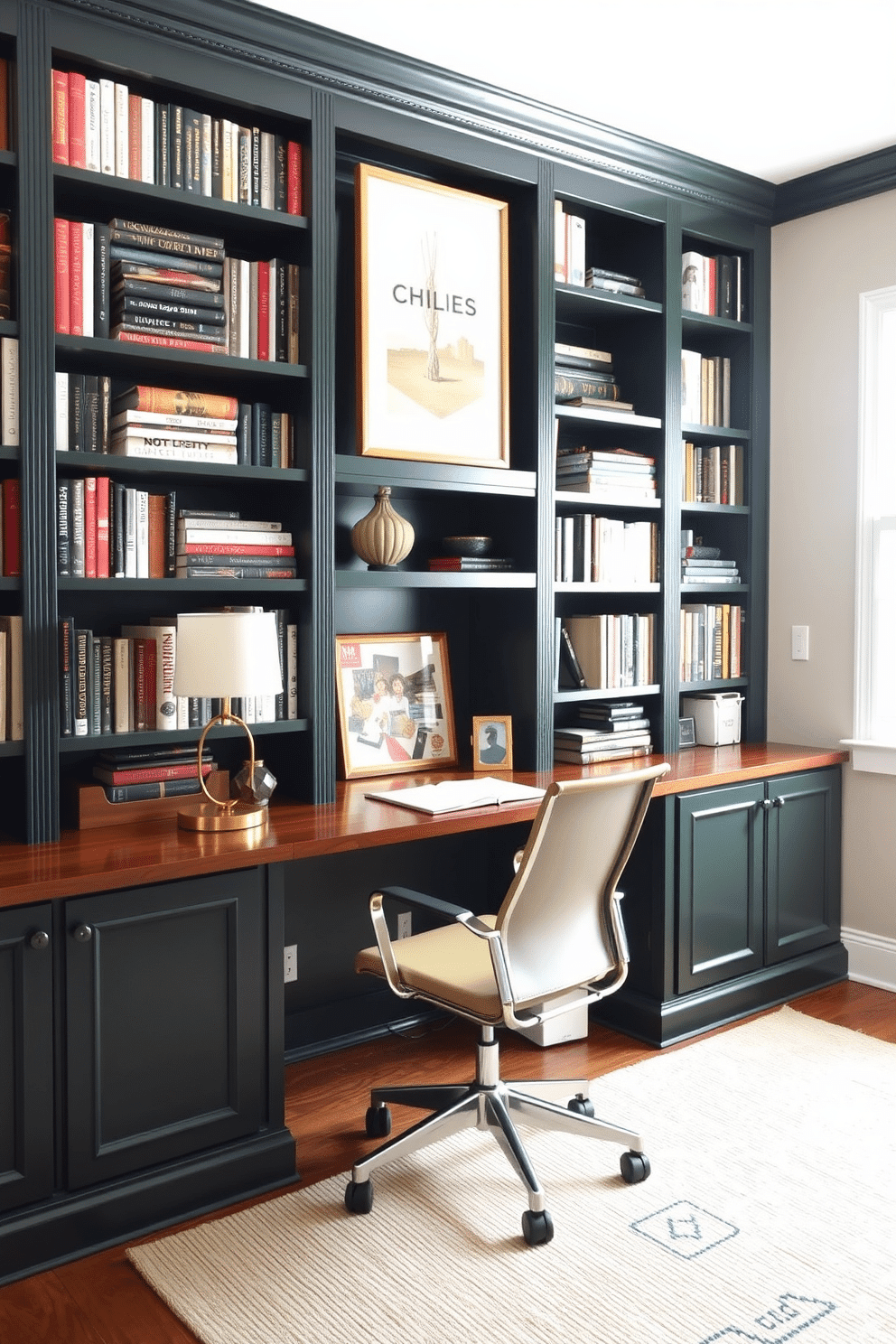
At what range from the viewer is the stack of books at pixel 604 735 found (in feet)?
11.3

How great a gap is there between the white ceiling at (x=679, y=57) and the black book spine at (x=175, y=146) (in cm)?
35

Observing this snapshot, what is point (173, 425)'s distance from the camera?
2.64 m

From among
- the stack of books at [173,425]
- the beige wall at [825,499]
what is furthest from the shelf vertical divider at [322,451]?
the beige wall at [825,499]

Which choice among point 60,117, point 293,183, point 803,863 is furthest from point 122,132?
point 803,863

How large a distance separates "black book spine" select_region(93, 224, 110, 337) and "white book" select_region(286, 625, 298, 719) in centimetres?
85

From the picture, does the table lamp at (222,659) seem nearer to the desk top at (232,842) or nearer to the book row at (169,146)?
the desk top at (232,842)

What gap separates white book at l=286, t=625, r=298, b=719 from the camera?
9.46 ft

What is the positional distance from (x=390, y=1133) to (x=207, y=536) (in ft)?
4.97

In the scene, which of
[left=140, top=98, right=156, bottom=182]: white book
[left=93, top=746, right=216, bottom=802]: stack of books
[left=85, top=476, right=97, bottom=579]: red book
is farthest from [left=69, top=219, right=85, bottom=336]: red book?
[left=93, top=746, right=216, bottom=802]: stack of books

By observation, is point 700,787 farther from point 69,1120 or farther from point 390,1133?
point 69,1120

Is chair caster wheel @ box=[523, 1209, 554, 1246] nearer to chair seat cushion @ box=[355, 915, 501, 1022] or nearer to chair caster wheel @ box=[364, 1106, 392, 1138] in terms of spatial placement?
chair seat cushion @ box=[355, 915, 501, 1022]

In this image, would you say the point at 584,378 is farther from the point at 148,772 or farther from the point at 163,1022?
the point at 163,1022

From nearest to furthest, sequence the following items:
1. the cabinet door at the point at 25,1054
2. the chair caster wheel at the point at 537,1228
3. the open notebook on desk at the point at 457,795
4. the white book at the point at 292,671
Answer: the cabinet door at the point at 25,1054
the chair caster wheel at the point at 537,1228
the open notebook on desk at the point at 457,795
the white book at the point at 292,671

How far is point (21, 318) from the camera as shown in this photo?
2373 millimetres
